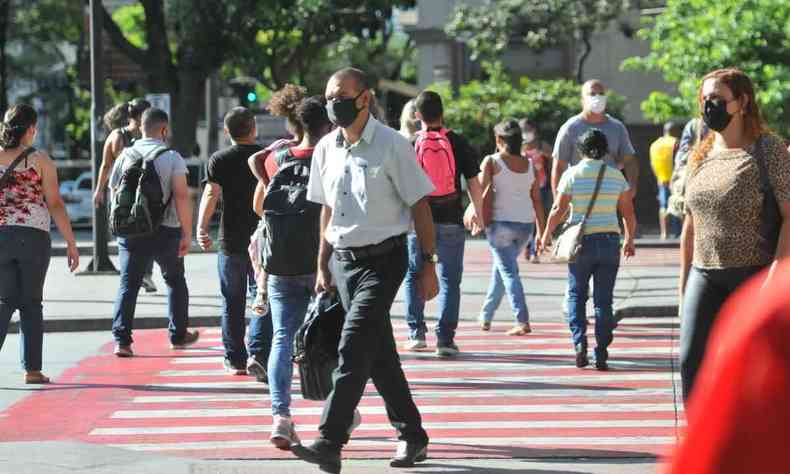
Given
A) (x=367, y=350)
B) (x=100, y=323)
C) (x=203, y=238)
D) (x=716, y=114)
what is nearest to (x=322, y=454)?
(x=367, y=350)

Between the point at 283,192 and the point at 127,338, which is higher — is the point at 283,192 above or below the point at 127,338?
above

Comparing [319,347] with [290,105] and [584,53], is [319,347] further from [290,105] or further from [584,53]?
[584,53]

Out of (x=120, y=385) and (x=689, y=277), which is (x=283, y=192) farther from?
(x=120, y=385)

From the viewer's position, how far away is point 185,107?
3466 cm

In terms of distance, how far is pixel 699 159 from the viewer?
610cm

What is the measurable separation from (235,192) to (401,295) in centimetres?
580

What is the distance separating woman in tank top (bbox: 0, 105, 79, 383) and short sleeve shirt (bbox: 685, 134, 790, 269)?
182 inches

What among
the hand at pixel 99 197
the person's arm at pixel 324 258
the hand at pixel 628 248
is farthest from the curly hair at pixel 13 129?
the hand at pixel 99 197

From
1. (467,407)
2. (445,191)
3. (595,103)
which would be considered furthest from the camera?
(595,103)

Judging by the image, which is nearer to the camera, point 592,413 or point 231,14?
point 592,413

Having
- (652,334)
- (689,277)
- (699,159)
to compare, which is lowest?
(652,334)

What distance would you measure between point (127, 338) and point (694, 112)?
14.9 m

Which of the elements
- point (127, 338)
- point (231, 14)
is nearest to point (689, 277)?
point (127, 338)

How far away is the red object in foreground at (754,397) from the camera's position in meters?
1.61
